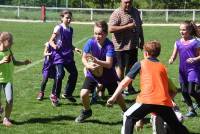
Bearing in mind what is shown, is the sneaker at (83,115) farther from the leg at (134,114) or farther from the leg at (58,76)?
the leg at (134,114)

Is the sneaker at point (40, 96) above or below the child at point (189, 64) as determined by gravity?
below

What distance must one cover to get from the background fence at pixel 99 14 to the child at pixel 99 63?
36.2 metres

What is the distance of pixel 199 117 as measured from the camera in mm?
8570

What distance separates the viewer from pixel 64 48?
380 inches

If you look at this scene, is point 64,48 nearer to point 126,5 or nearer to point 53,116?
point 53,116

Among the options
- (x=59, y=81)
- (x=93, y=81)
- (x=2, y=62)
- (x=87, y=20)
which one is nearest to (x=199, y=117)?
(x=93, y=81)

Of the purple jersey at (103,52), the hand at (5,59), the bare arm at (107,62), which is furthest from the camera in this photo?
the purple jersey at (103,52)

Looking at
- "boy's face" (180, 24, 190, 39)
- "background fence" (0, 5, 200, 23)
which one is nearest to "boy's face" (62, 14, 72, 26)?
"boy's face" (180, 24, 190, 39)

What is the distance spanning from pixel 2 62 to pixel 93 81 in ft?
4.57

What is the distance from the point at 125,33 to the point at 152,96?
4523 mm

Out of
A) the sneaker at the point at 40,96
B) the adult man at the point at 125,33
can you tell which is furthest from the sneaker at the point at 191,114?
the sneaker at the point at 40,96

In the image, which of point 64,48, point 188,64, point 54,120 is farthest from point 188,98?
point 64,48

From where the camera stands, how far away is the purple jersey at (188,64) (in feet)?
28.2

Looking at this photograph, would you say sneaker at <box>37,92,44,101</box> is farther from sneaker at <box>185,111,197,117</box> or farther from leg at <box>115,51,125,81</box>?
sneaker at <box>185,111,197,117</box>
